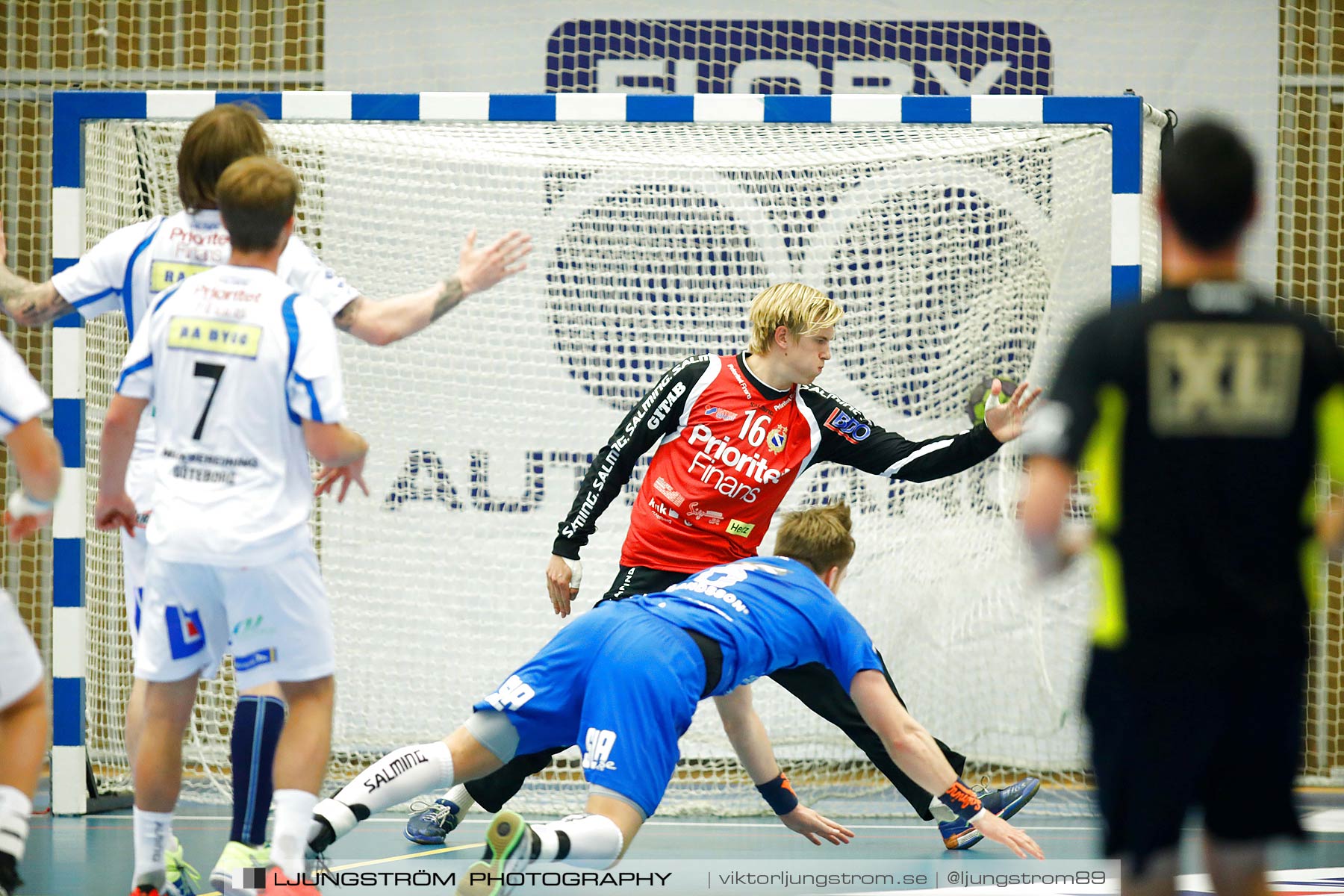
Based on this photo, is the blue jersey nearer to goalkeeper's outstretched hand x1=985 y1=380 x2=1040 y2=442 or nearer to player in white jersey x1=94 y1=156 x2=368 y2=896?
goalkeeper's outstretched hand x1=985 y1=380 x2=1040 y2=442

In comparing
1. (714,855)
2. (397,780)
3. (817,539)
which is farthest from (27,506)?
(714,855)

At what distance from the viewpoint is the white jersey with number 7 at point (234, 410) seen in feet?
10.5

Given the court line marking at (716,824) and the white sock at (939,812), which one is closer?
the white sock at (939,812)

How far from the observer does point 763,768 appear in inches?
188

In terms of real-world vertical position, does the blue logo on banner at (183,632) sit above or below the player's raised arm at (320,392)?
below

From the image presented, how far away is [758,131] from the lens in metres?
6.71

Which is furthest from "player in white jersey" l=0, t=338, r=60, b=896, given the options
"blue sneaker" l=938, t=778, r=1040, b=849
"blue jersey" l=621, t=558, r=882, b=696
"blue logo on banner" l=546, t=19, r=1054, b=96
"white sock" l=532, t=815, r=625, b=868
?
"blue logo on banner" l=546, t=19, r=1054, b=96

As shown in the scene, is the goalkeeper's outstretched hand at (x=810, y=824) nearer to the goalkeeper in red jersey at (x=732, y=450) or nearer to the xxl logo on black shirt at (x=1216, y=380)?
the goalkeeper in red jersey at (x=732, y=450)

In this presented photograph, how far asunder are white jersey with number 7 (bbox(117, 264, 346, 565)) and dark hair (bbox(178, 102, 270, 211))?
1.39 feet

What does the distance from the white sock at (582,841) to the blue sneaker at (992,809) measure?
1.99 metres

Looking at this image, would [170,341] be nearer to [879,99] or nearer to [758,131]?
[879,99]

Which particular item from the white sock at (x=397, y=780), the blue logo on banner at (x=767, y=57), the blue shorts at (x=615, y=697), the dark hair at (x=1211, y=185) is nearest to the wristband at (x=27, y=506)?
the white sock at (x=397, y=780)

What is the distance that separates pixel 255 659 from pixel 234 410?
591 mm

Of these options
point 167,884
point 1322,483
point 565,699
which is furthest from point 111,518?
point 1322,483
